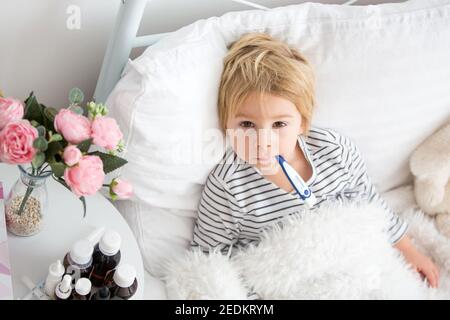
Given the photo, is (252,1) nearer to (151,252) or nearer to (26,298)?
(151,252)

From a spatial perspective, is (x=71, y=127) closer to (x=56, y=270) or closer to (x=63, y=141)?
(x=63, y=141)

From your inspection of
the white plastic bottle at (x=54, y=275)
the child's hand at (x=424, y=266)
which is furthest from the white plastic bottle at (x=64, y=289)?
the child's hand at (x=424, y=266)

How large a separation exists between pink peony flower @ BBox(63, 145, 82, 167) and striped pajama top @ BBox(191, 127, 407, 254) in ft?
1.28

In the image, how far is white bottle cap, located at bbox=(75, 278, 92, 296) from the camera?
0.86 metres

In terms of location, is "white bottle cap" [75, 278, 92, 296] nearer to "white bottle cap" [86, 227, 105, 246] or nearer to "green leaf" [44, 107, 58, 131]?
"white bottle cap" [86, 227, 105, 246]

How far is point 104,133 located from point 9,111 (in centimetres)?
13

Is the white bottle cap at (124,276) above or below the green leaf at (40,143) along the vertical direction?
below

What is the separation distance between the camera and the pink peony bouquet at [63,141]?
765mm

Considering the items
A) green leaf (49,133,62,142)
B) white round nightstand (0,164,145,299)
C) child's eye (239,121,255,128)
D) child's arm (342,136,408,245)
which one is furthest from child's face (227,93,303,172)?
green leaf (49,133,62,142)

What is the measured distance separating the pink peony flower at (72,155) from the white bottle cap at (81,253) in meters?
0.16

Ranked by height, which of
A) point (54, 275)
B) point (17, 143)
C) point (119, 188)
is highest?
point (17, 143)

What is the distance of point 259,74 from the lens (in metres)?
1.05

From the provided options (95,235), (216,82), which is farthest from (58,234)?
(216,82)

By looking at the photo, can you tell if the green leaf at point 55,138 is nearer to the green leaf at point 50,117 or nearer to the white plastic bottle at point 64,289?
the green leaf at point 50,117
